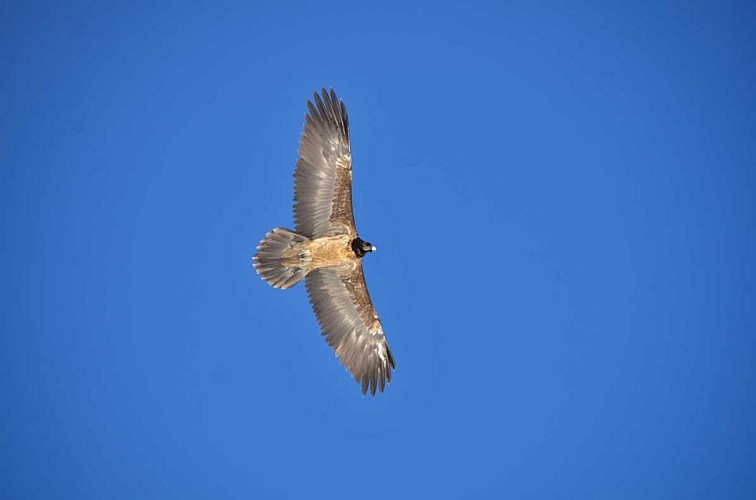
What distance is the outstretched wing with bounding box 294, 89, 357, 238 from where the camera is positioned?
1211 centimetres

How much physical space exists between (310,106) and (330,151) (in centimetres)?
90

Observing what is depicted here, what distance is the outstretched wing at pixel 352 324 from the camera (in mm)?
13312

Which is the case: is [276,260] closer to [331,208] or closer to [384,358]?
[331,208]

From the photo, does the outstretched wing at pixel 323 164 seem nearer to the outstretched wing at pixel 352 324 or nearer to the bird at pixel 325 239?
the bird at pixel 325 239

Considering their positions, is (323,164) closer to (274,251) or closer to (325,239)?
(325,239)

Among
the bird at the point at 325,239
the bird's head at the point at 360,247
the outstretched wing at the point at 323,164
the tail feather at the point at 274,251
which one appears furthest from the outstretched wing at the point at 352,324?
the outstretched wing at the point at 323,164

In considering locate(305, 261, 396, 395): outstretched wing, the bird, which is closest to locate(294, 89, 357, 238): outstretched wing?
the bird

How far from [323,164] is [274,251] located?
1804 mm

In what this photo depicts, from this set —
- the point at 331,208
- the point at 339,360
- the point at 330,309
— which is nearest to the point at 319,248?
the point at 331,208

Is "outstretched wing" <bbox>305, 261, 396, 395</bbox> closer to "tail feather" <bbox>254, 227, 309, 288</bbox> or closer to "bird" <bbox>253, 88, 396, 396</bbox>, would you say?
"bird" <bbox>253, 88, 396, 396</bbox>

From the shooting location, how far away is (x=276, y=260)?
41.0ft

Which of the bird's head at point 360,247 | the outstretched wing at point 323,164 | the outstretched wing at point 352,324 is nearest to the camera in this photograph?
the outstretched wing at point 323,164

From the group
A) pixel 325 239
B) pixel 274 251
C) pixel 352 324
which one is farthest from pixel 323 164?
pixel 352 324

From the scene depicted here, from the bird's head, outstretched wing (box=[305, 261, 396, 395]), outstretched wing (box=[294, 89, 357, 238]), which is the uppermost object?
outstretched wing (box=[294, 89, 357, 238])
